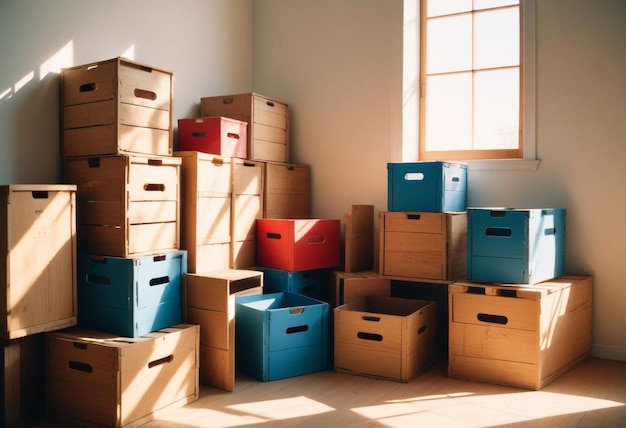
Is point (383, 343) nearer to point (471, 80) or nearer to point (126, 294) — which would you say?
point (126, 294)

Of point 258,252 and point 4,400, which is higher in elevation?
point 258,252

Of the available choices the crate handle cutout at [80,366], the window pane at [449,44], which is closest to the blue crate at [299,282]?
the crate handle cutout at [80,366]

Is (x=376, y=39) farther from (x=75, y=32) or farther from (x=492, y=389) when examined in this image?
(x=492, y=389)

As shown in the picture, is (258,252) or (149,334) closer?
(149,334)

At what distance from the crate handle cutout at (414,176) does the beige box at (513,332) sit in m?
0.66

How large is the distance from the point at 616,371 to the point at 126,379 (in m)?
2.52

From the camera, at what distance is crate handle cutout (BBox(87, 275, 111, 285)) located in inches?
109

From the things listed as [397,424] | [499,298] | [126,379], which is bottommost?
[397,424]

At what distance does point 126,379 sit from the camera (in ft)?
7.99

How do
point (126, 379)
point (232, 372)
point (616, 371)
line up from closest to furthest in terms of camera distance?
1. point (126, 379)
2. point (232, 372)
3. point (616, 371)

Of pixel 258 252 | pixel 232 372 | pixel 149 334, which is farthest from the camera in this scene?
pixel 258 252

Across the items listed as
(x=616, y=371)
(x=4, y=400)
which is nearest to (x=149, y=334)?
(x=4, y=400)

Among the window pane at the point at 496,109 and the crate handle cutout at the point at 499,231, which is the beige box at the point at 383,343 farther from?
the window pane at the point at 496,109

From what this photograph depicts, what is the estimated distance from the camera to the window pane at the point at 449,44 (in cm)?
390
